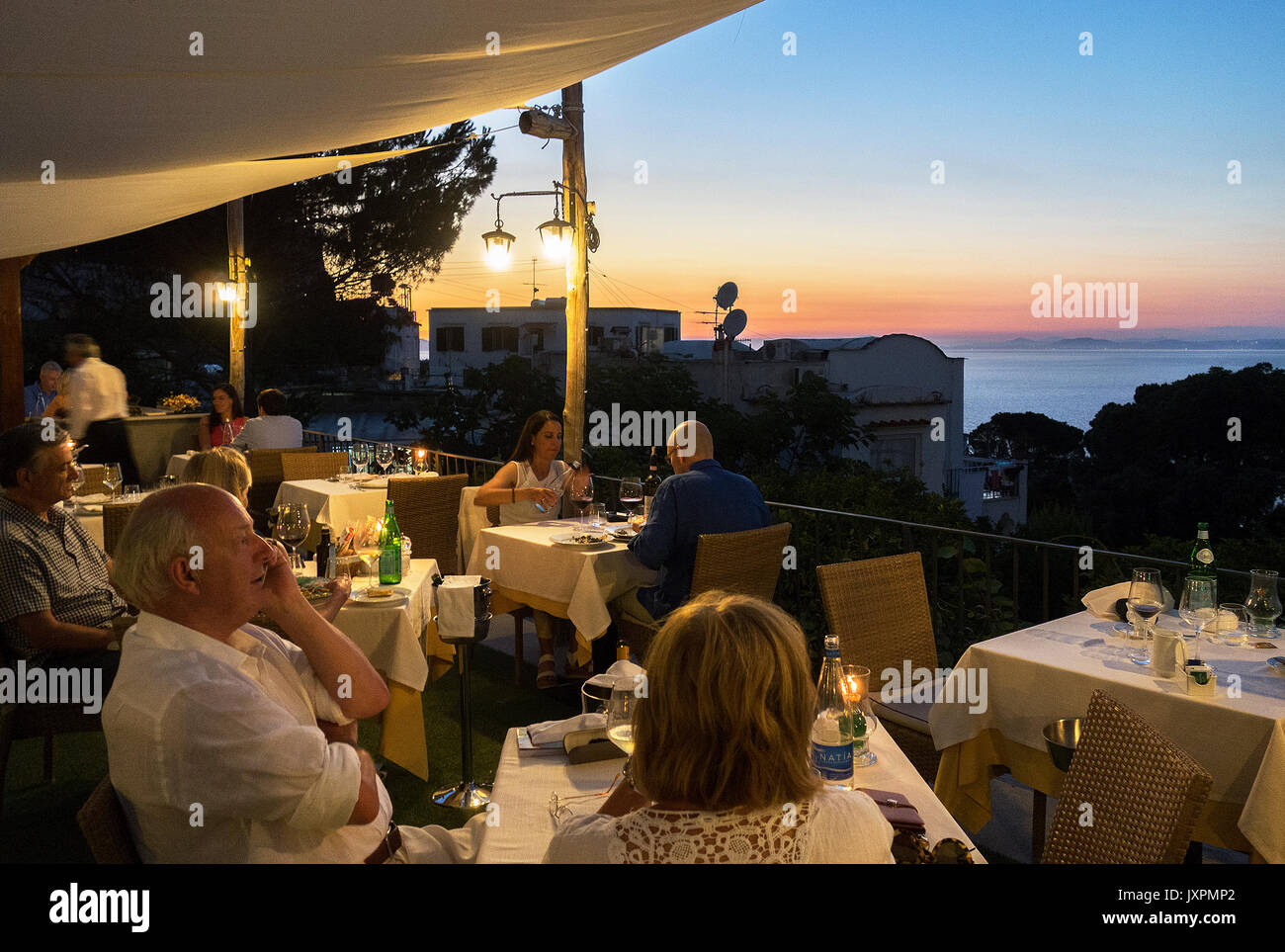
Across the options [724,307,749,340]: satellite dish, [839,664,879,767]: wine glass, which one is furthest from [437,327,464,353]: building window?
[839,664,879,767]: wine glass

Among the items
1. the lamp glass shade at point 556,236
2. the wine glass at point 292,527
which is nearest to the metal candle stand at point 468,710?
the wine glass at point 292,527

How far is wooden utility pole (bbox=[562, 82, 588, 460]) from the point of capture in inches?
257

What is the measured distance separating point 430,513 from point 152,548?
3404mm

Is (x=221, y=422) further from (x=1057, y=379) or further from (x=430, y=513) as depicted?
(x=1057, y=379)

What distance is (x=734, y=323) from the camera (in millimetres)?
19156

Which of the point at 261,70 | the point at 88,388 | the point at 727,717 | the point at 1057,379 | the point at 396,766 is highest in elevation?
the point at 261,70

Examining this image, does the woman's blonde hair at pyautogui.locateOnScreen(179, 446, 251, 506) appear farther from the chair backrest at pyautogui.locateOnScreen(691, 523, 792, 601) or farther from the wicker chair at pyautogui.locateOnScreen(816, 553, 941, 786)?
the wicker chair at pyautogui.locateOnScreen(816, 553, 941, 786)

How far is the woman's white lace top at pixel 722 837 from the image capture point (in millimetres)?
1255

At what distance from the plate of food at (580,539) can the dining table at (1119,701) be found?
2137 mm

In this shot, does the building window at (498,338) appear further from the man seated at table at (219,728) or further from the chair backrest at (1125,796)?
the chair backrest at (1125,796)

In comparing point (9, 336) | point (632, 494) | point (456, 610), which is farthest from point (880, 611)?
point (9, 336)

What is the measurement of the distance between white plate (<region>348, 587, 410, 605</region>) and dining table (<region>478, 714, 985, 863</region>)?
1474 mm

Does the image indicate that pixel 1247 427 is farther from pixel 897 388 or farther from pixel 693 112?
pixel 693 112
